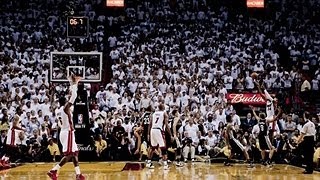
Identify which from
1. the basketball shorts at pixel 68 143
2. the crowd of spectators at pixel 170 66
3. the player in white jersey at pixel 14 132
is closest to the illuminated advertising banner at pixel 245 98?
the crowd of spectators at pixel 170 66

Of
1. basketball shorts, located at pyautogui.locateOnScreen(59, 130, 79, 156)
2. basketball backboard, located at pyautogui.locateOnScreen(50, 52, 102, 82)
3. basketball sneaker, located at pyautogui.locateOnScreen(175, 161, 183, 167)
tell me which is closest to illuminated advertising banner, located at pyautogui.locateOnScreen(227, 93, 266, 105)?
basketball sneaker, located at pyautogui.locateOnScreen(175, 161, 183, 167)

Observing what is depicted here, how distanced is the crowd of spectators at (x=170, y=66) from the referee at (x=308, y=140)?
228 centimetres

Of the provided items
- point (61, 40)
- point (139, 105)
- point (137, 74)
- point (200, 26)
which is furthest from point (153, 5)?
point (139, 105)

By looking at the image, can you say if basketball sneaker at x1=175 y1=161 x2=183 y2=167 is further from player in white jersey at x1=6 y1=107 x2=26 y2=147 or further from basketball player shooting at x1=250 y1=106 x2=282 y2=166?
player in white jersey at x1=6 y1=107 x2=26 y2=147

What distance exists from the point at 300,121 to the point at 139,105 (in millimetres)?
5989

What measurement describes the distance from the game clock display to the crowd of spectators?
217cm

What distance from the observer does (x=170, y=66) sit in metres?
27.4

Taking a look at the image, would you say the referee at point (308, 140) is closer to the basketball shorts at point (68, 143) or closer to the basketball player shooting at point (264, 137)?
the basketball player shooting at point (264, 137)

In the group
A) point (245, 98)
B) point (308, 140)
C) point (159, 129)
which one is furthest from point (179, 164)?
point (245, 98)

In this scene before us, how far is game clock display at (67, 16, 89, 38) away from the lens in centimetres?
2519

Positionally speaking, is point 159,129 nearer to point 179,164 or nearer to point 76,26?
point 179,164

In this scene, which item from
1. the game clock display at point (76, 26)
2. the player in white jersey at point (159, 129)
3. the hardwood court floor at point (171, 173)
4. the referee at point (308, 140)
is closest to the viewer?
the hardwood court floor at point (171, 173)

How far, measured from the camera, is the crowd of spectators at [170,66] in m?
22.5

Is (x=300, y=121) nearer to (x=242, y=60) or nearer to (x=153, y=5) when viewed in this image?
(x=242, y=60)
